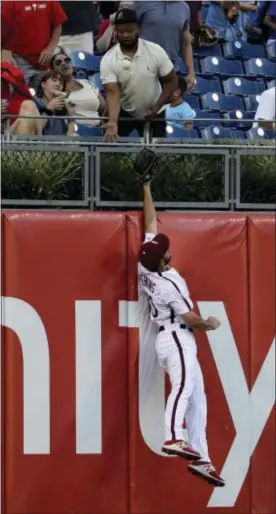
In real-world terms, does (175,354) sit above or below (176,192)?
below

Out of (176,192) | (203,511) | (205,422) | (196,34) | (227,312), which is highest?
(196,34)

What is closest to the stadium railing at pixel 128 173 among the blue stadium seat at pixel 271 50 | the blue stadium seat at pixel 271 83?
the blue stadium seat at pixel 271 83

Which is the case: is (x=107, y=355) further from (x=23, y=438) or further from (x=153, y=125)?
(x=153, y=125)

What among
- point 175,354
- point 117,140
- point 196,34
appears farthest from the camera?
point 196,34

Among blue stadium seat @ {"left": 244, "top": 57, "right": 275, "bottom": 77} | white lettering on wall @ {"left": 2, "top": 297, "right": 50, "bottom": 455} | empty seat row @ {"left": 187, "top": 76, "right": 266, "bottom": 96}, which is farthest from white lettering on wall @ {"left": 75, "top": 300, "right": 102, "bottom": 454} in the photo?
blue stadium seat @ {"left": 244, "top": 57, "right": 275, "bottom": 77}

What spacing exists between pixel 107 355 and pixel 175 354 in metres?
0.61

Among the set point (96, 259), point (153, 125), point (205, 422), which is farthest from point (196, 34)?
point (205, 422)

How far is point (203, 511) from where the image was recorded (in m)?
10.8

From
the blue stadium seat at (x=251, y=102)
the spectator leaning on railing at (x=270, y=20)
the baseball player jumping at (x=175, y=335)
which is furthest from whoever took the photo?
the spectator leaning on railing at (x=270, y=20)

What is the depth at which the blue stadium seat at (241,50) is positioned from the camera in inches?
599

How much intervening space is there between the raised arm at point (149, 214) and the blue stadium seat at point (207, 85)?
11.4 feet

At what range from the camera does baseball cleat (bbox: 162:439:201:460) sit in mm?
10117

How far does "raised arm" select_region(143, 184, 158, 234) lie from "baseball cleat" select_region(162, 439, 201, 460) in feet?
5.46

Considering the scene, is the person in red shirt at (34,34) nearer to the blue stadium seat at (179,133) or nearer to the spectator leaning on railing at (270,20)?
the blue stadium seat at (179,133)
